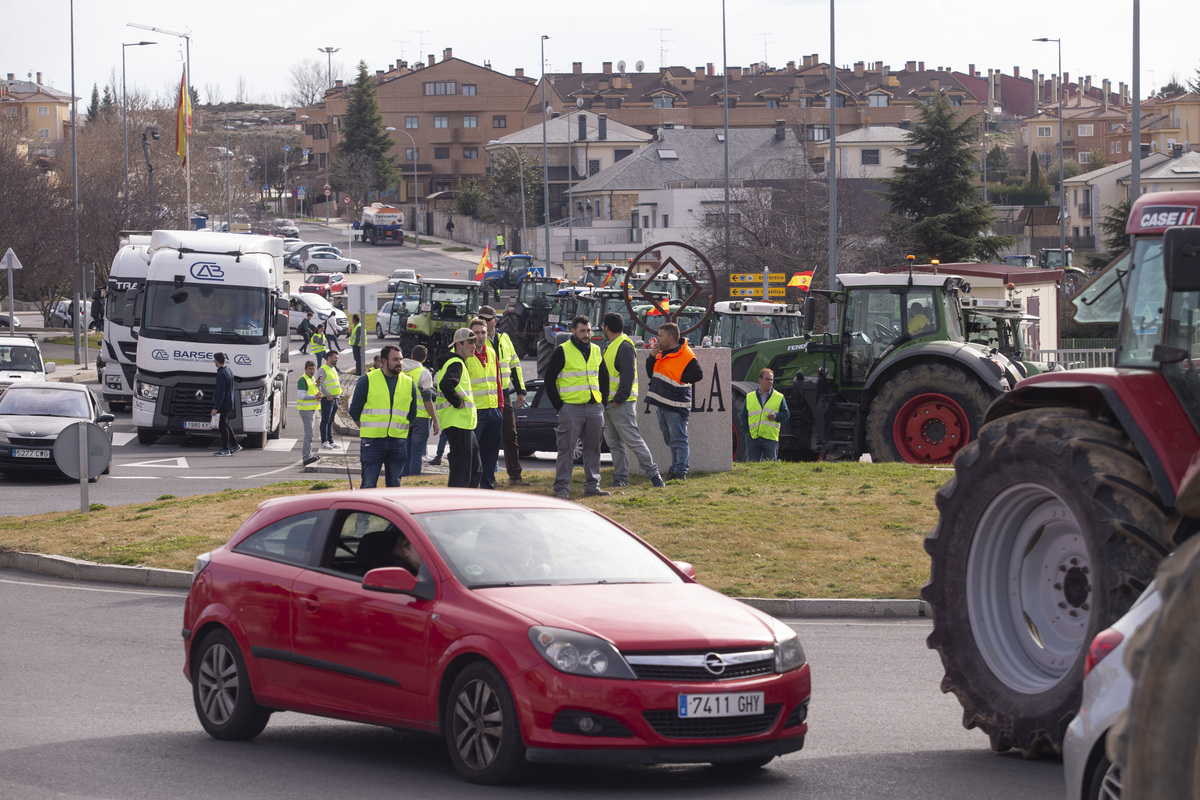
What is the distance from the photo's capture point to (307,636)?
303 inches

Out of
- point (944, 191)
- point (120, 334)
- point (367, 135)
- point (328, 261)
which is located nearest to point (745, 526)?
point (120, 334)

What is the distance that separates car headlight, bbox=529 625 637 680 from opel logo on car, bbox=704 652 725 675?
0.35 m

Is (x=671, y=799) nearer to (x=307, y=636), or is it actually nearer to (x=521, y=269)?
(x=307, y=636)

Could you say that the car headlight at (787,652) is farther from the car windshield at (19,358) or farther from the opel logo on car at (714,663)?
the car windshield at (19,358)

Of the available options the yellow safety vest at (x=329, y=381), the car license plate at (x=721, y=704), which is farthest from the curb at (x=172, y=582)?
the yellow safety vest at (x=329, y=381)

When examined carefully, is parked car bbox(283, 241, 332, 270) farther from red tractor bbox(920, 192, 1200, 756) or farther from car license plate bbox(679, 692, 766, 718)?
car license plate bbox(679, 692, 766, 718)

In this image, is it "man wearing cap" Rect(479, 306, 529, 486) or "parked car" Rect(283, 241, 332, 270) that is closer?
"man wearing cap" Rect(479, 306, 529, 486)

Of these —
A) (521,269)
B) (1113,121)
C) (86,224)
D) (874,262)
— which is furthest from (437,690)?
(1113,121)

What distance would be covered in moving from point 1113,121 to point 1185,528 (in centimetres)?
14581

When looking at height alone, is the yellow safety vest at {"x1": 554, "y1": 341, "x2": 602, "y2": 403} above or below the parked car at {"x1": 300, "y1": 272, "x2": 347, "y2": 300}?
below

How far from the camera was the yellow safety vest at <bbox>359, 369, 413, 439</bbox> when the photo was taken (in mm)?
16203

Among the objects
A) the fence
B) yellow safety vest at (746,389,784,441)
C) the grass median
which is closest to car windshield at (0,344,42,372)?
the grass median

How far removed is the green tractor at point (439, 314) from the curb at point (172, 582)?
104 ft

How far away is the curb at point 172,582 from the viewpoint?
12.2m
